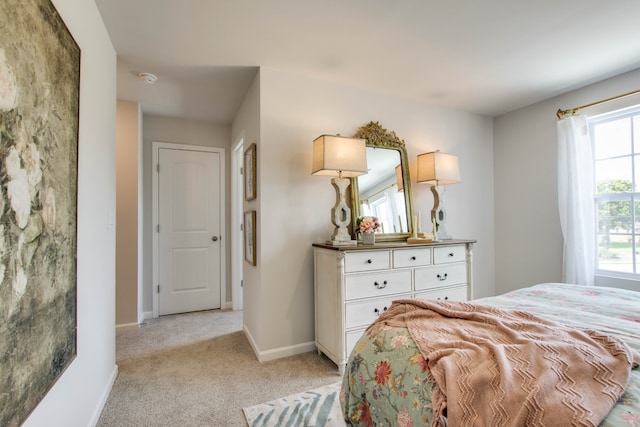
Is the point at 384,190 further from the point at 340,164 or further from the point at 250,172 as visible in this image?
the point at 250,172

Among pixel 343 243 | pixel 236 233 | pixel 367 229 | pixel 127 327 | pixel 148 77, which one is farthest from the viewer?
pixel 236 233

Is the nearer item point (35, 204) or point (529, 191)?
point (35, 204)

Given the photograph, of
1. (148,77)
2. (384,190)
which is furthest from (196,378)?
(148,77)

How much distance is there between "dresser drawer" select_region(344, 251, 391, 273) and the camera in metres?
2.20

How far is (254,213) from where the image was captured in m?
2.68

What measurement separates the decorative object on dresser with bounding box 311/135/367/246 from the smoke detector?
156 centimetres

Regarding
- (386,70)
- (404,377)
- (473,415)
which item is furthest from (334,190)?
(473,415)

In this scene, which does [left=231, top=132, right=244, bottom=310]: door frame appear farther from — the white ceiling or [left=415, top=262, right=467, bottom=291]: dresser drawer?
[left=415, top=262, right=467, bottom=291]: dresser drawer

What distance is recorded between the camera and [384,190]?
2.90 metres

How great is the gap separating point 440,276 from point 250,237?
1727 millimetres

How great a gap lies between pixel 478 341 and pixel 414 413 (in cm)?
30

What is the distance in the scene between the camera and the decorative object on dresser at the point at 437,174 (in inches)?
112

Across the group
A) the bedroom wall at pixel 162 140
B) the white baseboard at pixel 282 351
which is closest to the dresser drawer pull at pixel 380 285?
the white baseboard at pixel 282 351

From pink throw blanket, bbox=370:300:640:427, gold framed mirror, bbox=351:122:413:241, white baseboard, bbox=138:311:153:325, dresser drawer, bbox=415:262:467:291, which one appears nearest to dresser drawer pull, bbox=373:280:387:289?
dresser drawer, bbox=415:262:467:291
